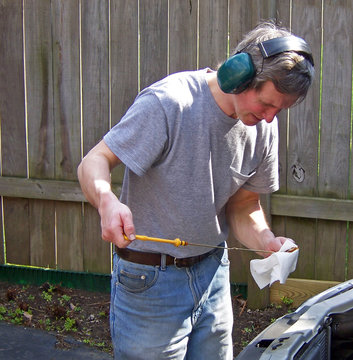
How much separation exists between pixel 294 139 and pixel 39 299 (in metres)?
2.26

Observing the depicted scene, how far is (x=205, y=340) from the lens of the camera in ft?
8.03

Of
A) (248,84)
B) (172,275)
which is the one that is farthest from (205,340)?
(248,84)

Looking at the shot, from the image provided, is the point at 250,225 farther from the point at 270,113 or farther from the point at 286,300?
the point at 286,300

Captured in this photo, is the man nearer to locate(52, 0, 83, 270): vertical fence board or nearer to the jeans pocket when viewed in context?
the jeans pocket

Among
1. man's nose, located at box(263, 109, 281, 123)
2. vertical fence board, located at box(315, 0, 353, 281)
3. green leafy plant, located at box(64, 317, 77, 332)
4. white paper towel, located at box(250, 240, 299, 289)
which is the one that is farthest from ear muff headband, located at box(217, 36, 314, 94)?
green leafy plant, located at box(64, 317, 77, 332)

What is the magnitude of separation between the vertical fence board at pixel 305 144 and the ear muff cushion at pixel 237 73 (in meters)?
2.13

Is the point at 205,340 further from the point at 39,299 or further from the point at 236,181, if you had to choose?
the point at 39,299

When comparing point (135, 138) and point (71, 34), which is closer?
point (135, 138)

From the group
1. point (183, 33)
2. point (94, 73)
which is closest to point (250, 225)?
point (183, 33)

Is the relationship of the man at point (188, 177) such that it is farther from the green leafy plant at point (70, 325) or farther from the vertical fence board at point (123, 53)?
the vertical fence board at point (123, 53)

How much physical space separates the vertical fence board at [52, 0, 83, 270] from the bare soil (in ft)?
1.12

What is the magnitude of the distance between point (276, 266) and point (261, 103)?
62 centimetres

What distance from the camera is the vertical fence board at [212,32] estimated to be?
4.18m

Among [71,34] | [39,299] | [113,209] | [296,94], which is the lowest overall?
[39,299]
